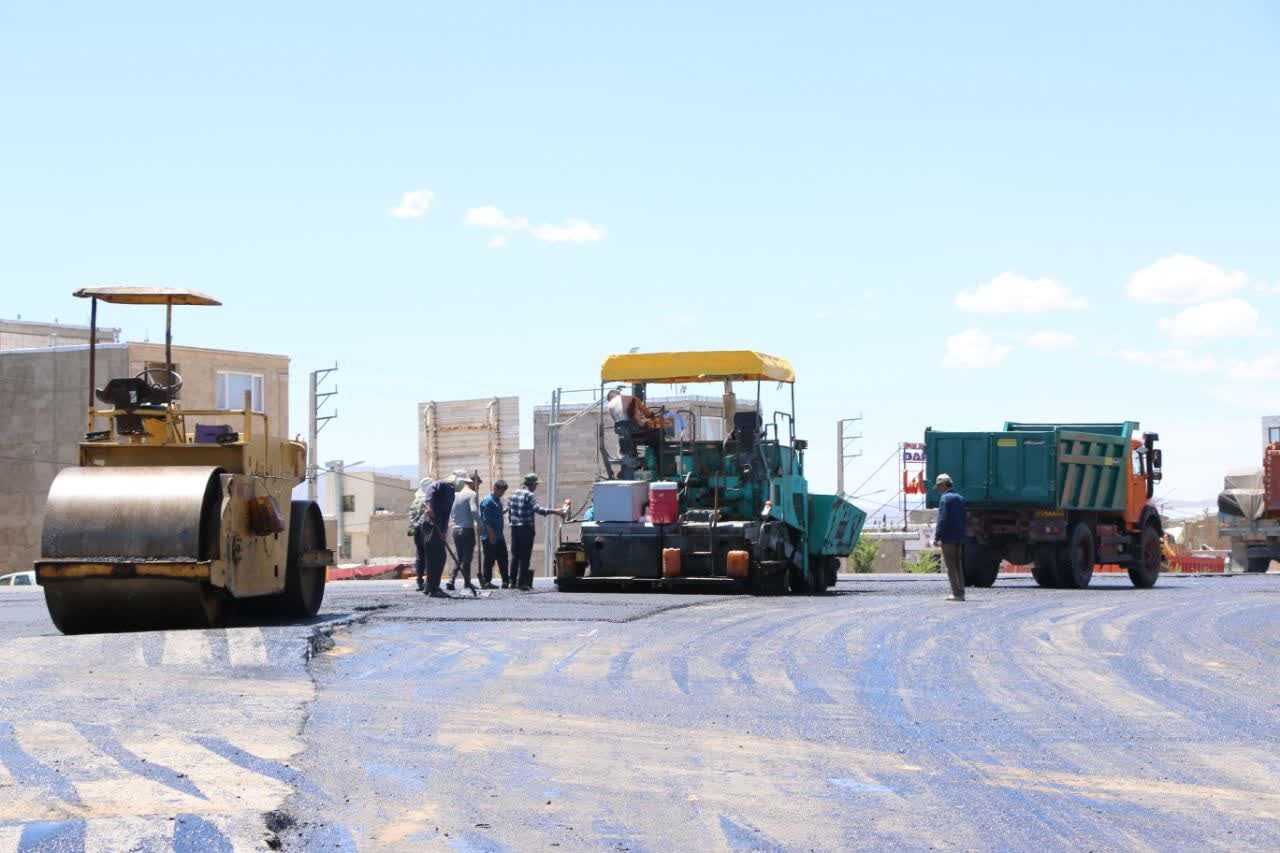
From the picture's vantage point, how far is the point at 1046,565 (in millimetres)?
23875

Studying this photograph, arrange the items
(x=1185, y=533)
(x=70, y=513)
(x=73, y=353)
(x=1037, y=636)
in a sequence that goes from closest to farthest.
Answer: (x=70, y=513) < (x=1037, y=636) < (x=73, y=353) < (x=1185, y=533)

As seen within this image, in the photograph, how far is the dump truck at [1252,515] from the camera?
112ft

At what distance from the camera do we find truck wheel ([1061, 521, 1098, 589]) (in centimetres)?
2370

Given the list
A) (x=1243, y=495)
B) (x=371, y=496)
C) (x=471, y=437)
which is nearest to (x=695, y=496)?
(x=1243, y=495)

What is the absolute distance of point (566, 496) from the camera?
53156 millimetres

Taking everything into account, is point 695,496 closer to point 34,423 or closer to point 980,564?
point 980,564

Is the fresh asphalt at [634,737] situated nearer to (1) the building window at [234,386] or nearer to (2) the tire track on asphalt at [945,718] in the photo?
(2) the tire track on asphalt at [945,718]

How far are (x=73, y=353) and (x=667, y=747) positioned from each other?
48.9 meters

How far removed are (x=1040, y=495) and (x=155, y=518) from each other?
46.9 feet

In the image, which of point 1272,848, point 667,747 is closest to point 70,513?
point 667,747

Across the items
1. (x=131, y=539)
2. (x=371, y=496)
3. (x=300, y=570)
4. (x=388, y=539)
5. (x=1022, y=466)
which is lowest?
(x=388, y=539)

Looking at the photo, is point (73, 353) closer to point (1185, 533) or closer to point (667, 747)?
point (1185, 533)

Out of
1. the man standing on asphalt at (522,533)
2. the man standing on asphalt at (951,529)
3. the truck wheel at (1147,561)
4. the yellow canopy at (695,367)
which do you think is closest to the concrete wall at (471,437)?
the truck wheel at (1147,561)

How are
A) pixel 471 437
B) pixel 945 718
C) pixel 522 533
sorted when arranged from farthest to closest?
pixel 471 437, pixel 522 533, pixel 945 718
